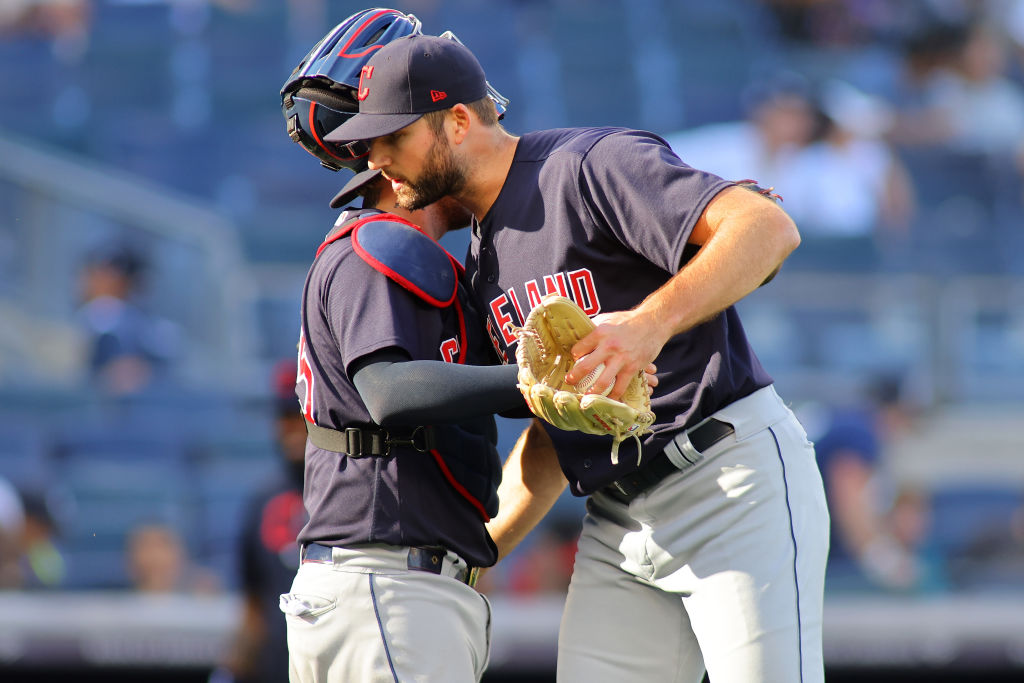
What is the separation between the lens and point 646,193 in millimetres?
1752

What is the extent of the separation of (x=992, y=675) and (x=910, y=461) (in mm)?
1365

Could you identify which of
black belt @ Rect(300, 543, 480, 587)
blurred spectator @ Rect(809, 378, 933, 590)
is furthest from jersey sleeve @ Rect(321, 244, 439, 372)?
blurred spectator @ Rect(809, 378, 933, 590)

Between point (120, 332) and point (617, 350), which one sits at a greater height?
point (120, 332)

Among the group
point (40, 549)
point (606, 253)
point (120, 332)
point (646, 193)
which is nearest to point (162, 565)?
point (40, 549)

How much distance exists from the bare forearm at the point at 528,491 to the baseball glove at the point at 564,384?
503 mm

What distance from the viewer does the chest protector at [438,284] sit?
1757 mm

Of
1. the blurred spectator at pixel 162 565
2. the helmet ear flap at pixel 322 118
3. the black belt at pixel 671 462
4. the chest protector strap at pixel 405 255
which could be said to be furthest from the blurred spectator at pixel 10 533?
Result: the black belt at pixel 671 462

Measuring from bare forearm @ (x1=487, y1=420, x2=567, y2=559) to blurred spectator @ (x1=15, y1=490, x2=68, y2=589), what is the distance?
3601 mm

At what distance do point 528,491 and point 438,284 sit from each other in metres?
0.57

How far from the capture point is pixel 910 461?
19.6 feet

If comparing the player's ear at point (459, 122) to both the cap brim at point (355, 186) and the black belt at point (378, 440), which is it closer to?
the cap brim at point (355, 186)

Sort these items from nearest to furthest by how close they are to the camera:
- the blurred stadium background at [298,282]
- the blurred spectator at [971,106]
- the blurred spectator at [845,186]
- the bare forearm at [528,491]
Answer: the bare forearm at [528,491]
the blurred stadium background at [298,282]
the blurred spectator at [845,186]
the blurred spectator at [971,106]

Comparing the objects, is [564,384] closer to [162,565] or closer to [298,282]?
[162,565]

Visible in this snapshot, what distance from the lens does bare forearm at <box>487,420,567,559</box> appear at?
7.10 ft
